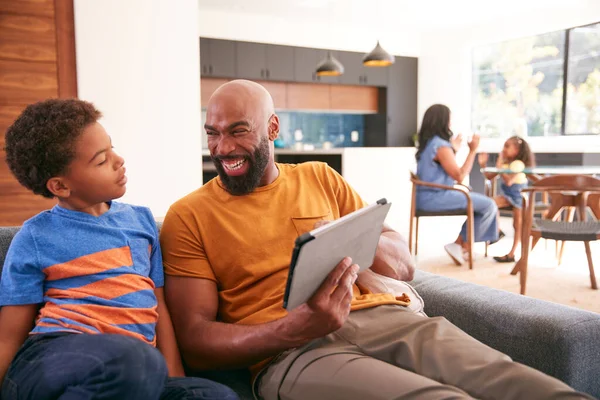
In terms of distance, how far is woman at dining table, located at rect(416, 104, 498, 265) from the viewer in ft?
13.6

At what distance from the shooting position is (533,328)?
1.26 m

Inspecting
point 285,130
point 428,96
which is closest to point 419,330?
point 285,130

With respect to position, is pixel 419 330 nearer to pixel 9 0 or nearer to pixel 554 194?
pixel 9 0

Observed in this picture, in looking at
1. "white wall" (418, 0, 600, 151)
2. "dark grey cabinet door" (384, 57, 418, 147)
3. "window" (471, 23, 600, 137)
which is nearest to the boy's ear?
"window" (471, 23, 600, 137)

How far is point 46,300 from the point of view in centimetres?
104

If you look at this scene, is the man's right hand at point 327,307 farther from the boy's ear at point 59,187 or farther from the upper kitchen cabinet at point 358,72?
the upper kitchen cabinet at point 358,72

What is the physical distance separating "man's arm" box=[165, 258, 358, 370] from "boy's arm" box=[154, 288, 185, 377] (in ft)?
0.10

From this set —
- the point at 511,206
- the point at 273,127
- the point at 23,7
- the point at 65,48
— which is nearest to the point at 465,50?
the point at 511,206

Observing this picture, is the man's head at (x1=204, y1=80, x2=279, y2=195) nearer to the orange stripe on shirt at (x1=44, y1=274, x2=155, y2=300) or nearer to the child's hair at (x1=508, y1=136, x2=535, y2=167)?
the orange stripe on shirt at (x1=44, y1=274, x2=155, y2=300)

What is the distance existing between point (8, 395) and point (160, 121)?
2587mm

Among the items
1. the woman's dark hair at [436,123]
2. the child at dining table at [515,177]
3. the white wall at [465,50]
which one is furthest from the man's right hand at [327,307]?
the white wall at [465,50]

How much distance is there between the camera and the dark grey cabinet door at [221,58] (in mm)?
6938

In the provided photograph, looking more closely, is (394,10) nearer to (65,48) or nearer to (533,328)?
(65,48)

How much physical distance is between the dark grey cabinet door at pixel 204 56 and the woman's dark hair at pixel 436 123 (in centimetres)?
363
